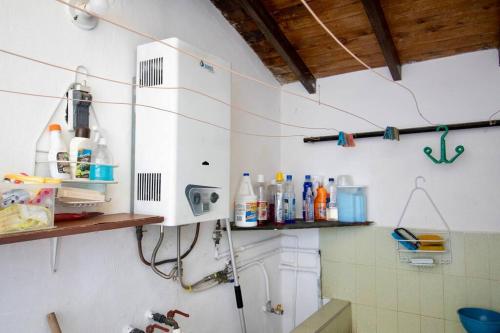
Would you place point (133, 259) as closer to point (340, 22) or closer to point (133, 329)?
point (133, 329)

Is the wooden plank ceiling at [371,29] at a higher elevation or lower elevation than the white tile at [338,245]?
higher

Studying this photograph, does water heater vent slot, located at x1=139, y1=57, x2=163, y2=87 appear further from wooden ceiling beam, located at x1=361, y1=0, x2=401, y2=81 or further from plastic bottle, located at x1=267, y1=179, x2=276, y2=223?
plastic bottle, located at x1=267, y1=179, x2=276, y2=223

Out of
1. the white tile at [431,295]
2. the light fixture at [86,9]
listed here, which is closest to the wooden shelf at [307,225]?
the white tile at [431,295]

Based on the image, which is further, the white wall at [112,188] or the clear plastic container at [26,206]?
the white wall at [112,188]

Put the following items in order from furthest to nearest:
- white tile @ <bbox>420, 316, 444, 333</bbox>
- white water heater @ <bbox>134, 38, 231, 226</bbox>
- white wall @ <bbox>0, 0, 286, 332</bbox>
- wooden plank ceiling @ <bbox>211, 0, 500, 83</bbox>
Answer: white tile @ <bbox>420, 316, 444, 333</bbox> < wooden plank ceiling @ <bbox>211, 0, 500, 83</bbox> < white water heater @ <bbox>134, 38, 231, 226</bbox> < white wall @ <bbox>0, 0, 286, 332</bbox>

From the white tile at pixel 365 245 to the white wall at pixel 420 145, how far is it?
3.4 inches

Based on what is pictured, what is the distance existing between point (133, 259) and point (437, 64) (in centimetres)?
189

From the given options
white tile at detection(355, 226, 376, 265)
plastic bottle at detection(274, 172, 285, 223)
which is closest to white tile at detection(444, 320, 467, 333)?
white tile at detection(355, 226, 376, 265)

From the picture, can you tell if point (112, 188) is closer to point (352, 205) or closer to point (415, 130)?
point (352, 205)

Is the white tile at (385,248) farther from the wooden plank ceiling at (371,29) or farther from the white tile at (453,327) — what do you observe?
the wooden plank ceiling at (371,29)

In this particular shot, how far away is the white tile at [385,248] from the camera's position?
1.89 meters

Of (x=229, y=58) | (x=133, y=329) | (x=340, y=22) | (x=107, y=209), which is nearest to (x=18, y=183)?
(x=107, y=209)

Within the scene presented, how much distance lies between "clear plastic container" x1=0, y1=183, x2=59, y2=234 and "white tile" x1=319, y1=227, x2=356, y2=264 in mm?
1671

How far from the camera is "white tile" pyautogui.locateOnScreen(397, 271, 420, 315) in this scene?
1812mm
